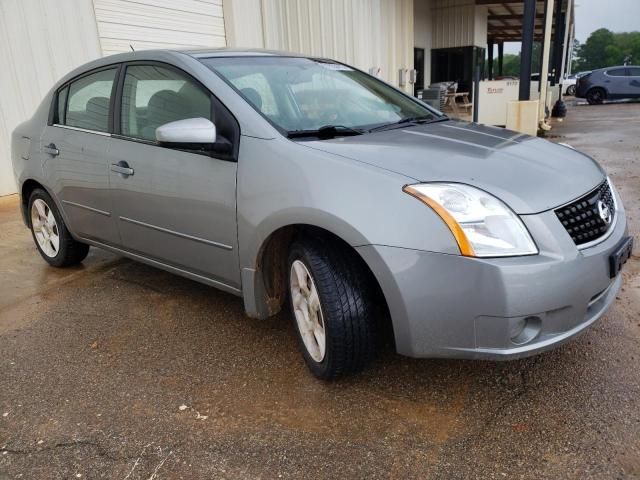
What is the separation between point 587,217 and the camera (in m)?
2.35

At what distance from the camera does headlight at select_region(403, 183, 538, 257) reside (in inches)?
82.7

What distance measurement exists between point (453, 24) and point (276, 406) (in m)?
22.1

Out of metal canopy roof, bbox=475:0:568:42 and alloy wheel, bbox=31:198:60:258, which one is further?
metal canopy roof, bbox=475:0:568:42

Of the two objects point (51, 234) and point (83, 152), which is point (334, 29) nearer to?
point (51, 234)

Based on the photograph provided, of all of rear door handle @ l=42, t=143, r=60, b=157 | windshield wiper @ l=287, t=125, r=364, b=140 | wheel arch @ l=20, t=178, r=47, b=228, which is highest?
windshield wiper @ l=287, t=125, r=364, b=140

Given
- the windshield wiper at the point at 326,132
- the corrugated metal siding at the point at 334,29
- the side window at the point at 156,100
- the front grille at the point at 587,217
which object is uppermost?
the corrugated metal siding at the point at 334,29

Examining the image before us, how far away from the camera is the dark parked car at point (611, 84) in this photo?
2425cm

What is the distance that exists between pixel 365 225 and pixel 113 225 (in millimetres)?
2027

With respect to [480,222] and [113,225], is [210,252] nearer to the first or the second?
[113,225]

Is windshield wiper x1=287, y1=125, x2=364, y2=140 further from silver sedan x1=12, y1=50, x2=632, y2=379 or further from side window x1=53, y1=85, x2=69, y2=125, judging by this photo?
side window x1=53, y1=85, x2=69, y2=125

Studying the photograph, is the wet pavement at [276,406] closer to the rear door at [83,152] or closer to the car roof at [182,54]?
the rear door at [83,152]

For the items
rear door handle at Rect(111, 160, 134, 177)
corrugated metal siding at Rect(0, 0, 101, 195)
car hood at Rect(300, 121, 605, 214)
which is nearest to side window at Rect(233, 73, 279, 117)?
car hood at Rect(300, 121, 605, 214)

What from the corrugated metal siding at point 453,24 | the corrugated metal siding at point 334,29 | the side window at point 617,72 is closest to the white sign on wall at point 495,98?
the corrugated metal siding at point 334,29

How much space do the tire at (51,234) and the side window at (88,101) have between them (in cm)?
68
